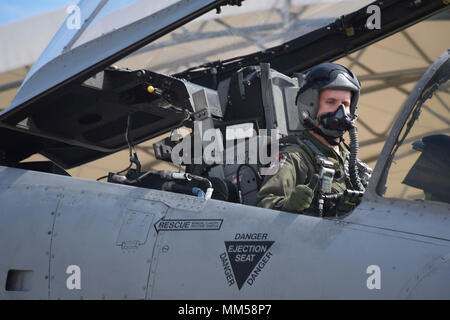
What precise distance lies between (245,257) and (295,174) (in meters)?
0.86

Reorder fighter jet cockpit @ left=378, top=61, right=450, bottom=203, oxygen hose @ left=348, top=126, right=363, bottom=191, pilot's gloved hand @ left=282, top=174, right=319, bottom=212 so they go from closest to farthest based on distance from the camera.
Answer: fighter jet cockpit @ left=378, top=61, right=450, bottom=203
pilot's gloved hand @ left=282, top=174, right=319, bottom=212
oxygen hose @ left=348, top=126, right=363, bottom=191

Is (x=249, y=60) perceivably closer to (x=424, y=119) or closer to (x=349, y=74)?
(x=349, y=74)

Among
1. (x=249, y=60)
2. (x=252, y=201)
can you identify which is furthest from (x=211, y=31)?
(x=252, y=201)

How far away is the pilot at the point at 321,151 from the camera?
289 centimetres

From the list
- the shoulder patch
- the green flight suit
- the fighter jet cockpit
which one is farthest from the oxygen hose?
the fighter jet cockpit

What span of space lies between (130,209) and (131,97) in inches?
56.6

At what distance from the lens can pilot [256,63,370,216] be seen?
9.50 feet

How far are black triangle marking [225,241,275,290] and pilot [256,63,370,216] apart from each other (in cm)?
32

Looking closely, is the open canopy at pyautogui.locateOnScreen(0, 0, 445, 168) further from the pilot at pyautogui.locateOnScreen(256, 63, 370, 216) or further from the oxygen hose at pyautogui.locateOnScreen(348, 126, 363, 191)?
the oxygen hose at pyautogui.locateOnScreen(348, 126, 363, 191)

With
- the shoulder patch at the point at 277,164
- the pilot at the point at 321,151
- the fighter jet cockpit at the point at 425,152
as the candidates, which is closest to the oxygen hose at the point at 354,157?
the pilot at the point at 321,151

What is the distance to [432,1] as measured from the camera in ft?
14.9

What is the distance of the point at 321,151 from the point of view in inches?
141
